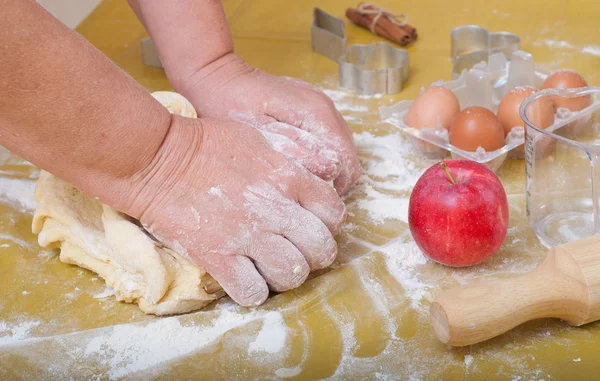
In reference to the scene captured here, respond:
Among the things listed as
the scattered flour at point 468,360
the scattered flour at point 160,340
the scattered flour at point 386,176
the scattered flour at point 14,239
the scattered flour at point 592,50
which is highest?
the scattered flour at point 592,50

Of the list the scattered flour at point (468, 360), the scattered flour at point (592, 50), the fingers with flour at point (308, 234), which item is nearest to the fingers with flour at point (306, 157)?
the fingers with flour at point (308, 234)

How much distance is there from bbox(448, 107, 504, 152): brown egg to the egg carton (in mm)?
17

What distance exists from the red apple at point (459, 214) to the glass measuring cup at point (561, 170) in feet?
0.51

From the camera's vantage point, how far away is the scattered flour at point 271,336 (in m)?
1.27

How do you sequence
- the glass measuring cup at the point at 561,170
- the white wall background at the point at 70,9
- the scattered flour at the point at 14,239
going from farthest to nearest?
the white wall background at the point at 70,9 < the scattered flour at the point at 14,239 < the glass measuring cup at the point at 561,170

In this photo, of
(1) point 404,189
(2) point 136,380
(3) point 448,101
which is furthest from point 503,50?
(2) point 136,380

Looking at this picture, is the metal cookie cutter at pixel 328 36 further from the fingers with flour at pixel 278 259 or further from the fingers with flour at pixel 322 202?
the fingers with flour at pixel 278 259

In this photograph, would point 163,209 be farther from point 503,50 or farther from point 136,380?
point 503,50

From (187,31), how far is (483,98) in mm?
769

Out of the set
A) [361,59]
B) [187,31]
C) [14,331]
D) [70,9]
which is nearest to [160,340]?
[14,331]

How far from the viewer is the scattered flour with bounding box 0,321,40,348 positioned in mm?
1342

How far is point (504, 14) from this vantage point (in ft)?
8.36

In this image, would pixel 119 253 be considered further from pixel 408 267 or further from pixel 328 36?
pixel 328 36

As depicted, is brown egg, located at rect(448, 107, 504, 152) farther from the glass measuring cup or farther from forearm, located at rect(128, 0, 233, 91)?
forearm, located at rect(128, 0, 233, 91)
